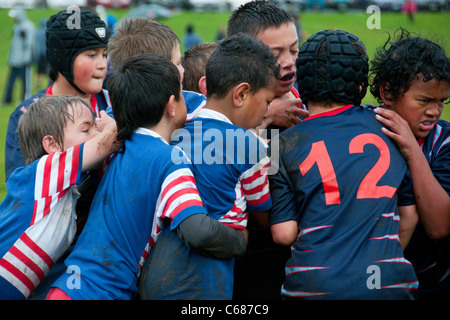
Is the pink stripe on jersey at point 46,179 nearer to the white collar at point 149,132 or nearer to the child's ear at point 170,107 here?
the white collar at point 149,132

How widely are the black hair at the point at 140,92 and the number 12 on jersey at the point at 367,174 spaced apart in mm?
761

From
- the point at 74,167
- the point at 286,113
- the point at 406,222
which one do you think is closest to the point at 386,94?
the point at 286,113

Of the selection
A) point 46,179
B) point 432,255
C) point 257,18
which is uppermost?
point 257,18

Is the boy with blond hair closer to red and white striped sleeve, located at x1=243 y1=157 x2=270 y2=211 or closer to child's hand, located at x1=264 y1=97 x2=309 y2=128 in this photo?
red and white striped sleeve, located at x1=243 y1=157 x2=270 y2=211

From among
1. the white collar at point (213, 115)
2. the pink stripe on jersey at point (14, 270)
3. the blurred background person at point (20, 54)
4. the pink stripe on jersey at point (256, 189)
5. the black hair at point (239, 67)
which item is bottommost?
the blurred background person at point (20, 54)

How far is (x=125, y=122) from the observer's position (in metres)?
2.46

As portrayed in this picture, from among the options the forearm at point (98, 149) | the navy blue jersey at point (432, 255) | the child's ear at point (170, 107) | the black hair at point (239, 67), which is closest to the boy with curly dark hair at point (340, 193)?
the black hair at point (239, 67)

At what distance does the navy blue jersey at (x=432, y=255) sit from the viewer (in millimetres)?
2791

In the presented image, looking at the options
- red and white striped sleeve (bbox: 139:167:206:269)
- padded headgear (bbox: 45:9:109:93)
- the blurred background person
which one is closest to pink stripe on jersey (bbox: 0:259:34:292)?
red and white striped sleeve (bbox: 139:167:206:269)

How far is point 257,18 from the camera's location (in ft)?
10.7

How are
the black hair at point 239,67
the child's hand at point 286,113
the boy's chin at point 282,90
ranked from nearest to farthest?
the black hair at point 239,67 → the child's hand at point 286,113 → the boy's chin at point 282,90

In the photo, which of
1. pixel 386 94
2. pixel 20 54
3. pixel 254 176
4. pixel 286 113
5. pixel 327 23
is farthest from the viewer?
pixel 327 23

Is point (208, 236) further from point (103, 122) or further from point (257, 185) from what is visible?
point (103, 122)

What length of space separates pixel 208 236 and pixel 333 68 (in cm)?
107
